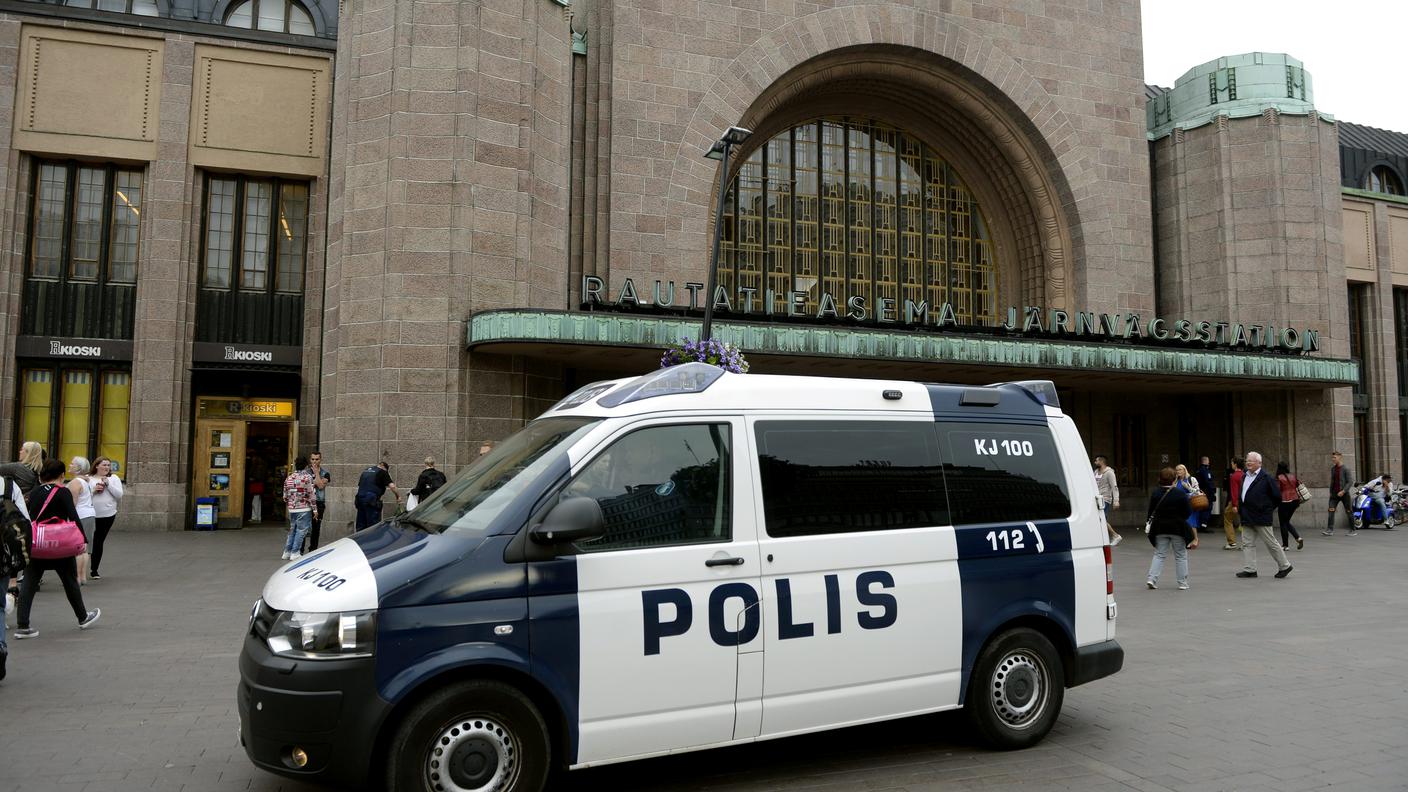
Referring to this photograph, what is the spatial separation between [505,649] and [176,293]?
2077 cm

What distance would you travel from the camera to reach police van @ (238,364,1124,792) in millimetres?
4133

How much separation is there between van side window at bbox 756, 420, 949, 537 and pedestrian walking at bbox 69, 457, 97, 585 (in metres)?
10.2

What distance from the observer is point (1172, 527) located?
1238 centimetres

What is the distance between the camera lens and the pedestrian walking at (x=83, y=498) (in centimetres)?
1148

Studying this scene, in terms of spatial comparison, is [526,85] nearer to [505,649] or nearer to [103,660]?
[103,660]

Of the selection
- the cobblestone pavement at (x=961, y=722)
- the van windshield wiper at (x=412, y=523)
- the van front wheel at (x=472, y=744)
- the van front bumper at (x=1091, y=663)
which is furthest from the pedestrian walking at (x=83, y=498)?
the van front bumper at (x=1091, y=663)

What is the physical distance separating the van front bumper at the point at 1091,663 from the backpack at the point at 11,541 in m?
7.73

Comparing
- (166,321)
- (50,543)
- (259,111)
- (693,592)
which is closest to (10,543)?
(50,543)

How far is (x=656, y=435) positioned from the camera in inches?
188

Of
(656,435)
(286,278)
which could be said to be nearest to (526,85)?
(286,278)

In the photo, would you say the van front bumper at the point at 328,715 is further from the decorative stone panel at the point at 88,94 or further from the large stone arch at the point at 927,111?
the decorative stone panel at the point at 88,94

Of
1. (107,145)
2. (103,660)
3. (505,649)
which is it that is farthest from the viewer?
(107,145)

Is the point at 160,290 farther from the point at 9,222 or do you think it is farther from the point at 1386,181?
the point at 1386,181

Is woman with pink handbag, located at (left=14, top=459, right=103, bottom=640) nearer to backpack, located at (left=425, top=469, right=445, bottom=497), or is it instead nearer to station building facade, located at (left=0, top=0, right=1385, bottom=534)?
backpack, located at (left=425, top=469, right=445, bottom=497)
